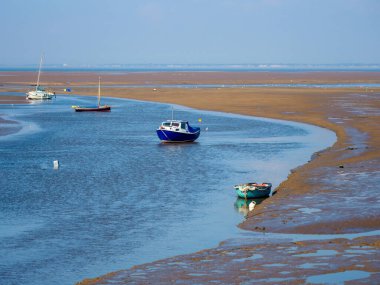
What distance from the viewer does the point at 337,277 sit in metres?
17.6

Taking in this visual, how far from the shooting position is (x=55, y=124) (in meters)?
59.5

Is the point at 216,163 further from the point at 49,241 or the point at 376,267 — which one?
the point at 376,267

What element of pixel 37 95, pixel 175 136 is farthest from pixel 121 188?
pixel 37 95

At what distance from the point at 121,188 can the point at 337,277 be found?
1434cm

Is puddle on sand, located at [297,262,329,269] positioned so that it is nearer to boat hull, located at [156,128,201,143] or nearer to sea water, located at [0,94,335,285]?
sea water, located at [0,94,335,285]

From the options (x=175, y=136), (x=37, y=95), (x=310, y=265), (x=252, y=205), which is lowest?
(x=37, y=95)

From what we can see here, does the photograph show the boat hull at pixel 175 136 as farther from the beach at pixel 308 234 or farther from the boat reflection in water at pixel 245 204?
the boat reflection in water at pixel 245 204

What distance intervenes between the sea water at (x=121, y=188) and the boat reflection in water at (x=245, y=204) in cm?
32

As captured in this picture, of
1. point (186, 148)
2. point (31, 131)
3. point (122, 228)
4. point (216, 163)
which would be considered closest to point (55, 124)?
point (31, 131)

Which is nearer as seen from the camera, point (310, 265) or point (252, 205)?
point (310, 265)

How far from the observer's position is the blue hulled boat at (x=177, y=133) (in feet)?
153

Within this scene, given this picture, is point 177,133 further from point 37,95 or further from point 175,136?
point 37,95

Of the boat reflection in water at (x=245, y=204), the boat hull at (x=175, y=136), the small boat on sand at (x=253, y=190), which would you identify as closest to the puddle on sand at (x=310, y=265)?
the boat reflection in water at (x=245, y=204)

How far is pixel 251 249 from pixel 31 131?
35.7 meters
